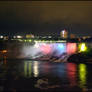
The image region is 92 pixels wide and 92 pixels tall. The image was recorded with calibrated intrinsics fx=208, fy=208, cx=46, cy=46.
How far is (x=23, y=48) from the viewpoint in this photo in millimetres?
98688

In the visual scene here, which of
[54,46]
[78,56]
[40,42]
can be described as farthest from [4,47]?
[78,56]

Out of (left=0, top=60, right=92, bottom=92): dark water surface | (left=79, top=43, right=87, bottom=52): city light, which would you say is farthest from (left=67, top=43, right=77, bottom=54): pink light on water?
(left=0, top=60, right=92, bottom=92): dark water surface

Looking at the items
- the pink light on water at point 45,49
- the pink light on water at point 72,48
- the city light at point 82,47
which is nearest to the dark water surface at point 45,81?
the city light at point 82,47

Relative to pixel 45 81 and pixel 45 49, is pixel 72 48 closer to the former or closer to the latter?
pixel 45 49

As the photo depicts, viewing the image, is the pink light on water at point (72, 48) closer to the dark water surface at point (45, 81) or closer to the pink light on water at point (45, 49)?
the pink light on water at point (45, 49)

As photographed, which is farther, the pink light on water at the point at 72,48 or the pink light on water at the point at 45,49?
the pink light on water at the point at 45,49

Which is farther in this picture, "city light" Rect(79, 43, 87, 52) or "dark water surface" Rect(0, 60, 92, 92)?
"city light" Rect(79, 43, 87, 52)

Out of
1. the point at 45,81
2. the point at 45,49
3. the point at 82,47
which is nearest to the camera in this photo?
the point at 45,81

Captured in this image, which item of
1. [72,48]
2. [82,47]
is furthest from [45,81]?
[72,48]

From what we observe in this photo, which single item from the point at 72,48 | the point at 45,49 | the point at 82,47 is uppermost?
the point at 82,47

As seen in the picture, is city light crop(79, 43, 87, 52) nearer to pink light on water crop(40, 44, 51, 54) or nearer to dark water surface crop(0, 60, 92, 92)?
pink light on water crop(40, 44, 51, 54)

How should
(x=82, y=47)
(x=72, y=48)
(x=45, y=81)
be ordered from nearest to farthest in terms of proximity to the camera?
(x=45, y=81) < (x=82, y=47) < (x=72, y=48)

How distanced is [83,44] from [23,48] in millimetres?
30438

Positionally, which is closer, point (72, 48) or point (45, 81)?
point (45, 81)
